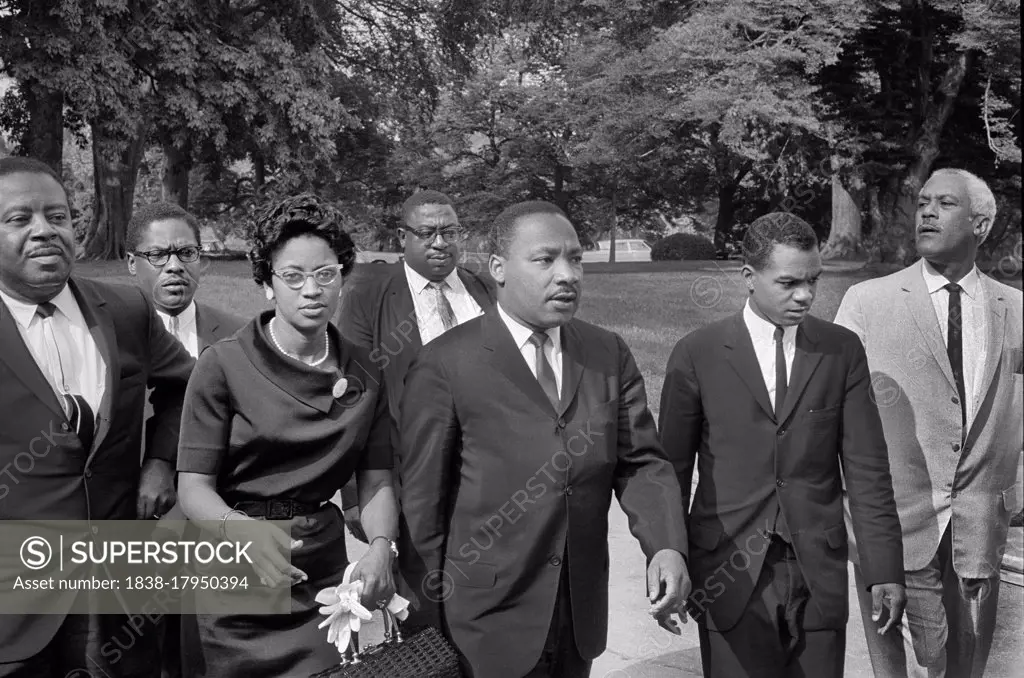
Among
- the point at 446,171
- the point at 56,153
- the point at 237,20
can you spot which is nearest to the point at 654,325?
the point at 446,171

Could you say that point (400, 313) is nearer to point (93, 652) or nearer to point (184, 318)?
point (184, 318)

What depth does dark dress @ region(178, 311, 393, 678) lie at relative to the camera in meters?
2.80

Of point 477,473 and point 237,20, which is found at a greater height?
point 237,20

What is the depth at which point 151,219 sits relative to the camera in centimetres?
433

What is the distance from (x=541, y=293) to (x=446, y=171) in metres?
13.0

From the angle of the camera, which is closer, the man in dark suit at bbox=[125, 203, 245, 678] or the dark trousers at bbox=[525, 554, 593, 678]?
the dark trousers at bbox=[525, 554, 593, 678]

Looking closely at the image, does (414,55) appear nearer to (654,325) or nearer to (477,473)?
(654,325)

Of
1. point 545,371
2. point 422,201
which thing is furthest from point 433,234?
point 545,371

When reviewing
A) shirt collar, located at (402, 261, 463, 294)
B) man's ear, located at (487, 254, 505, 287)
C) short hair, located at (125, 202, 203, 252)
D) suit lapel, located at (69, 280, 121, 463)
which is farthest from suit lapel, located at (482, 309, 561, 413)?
shirt collar, located at (402, 261, 463, 294)

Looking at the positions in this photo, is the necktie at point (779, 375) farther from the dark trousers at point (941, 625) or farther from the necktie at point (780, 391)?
the dark trousers at point (941, 625)

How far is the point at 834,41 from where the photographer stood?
14875mm

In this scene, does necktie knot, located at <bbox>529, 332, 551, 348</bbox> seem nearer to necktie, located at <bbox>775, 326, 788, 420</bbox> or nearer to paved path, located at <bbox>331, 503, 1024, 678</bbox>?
necktie, located at <bbox>775, 326, 788, 420</bbox>

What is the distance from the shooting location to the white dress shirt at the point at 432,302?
5375mm

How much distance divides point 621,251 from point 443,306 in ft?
74.6
